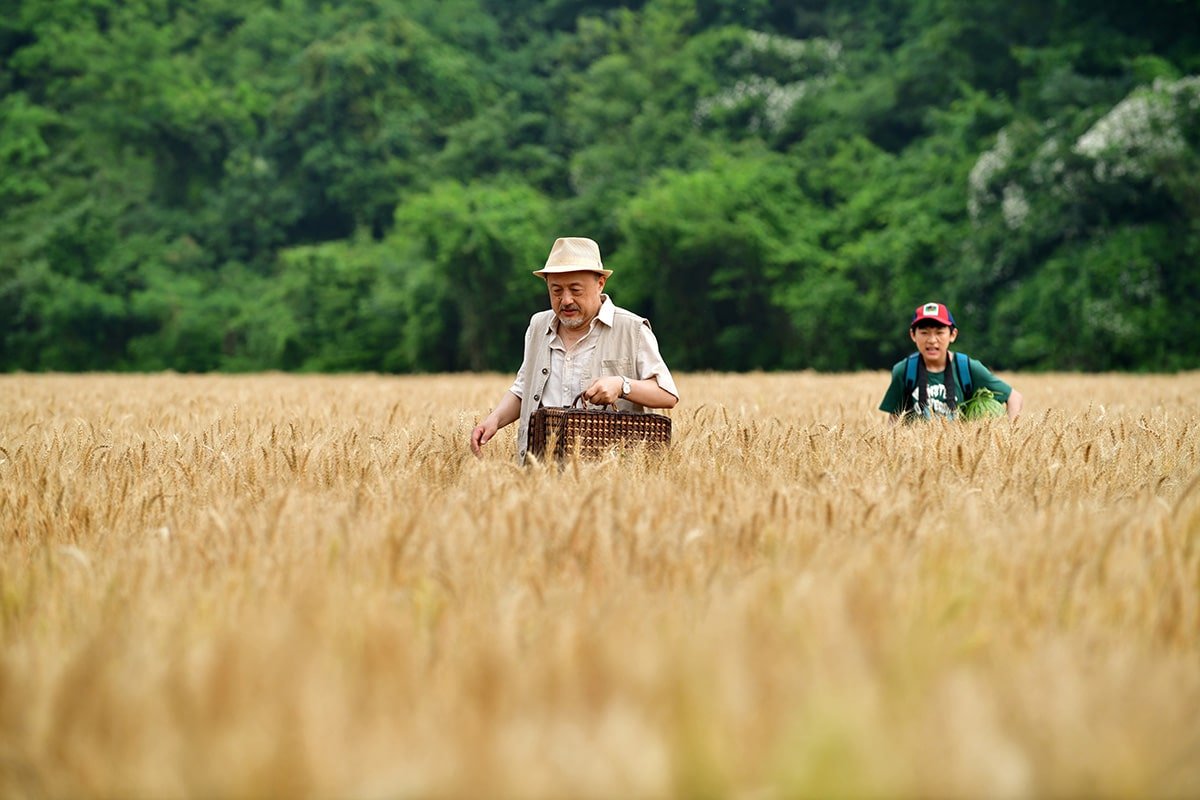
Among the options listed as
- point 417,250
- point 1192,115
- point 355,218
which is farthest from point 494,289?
point 1192,115

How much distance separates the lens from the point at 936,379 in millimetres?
6109

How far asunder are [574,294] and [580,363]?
0.29 meters

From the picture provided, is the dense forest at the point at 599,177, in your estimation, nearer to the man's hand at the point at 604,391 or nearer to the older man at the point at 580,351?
the older man at the point at 580,351

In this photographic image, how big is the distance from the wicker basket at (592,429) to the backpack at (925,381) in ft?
6.81

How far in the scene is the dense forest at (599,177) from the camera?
2469 cm

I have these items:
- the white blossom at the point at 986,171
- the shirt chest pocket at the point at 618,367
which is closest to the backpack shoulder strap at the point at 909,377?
the shirt chest pocket at the point at 618,367

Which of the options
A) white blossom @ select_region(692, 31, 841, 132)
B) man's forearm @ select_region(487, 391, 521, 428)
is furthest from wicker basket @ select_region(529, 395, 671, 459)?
white blossom @ select_region(692, 31, 841, 132)

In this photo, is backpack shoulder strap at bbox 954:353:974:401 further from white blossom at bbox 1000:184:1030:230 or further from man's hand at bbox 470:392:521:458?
white blossom at bbox 1000:184:1030:230

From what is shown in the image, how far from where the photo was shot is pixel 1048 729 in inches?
53.9

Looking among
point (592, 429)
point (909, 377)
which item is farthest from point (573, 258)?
point (909, 377)

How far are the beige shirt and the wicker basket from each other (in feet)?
1.11

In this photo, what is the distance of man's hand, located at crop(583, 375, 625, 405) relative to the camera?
4.31 metres

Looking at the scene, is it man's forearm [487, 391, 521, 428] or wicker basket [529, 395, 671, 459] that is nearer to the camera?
wicker basket [529, 395, 671, 459]

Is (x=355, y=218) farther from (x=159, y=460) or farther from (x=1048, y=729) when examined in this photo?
(x=1048, y=729)
